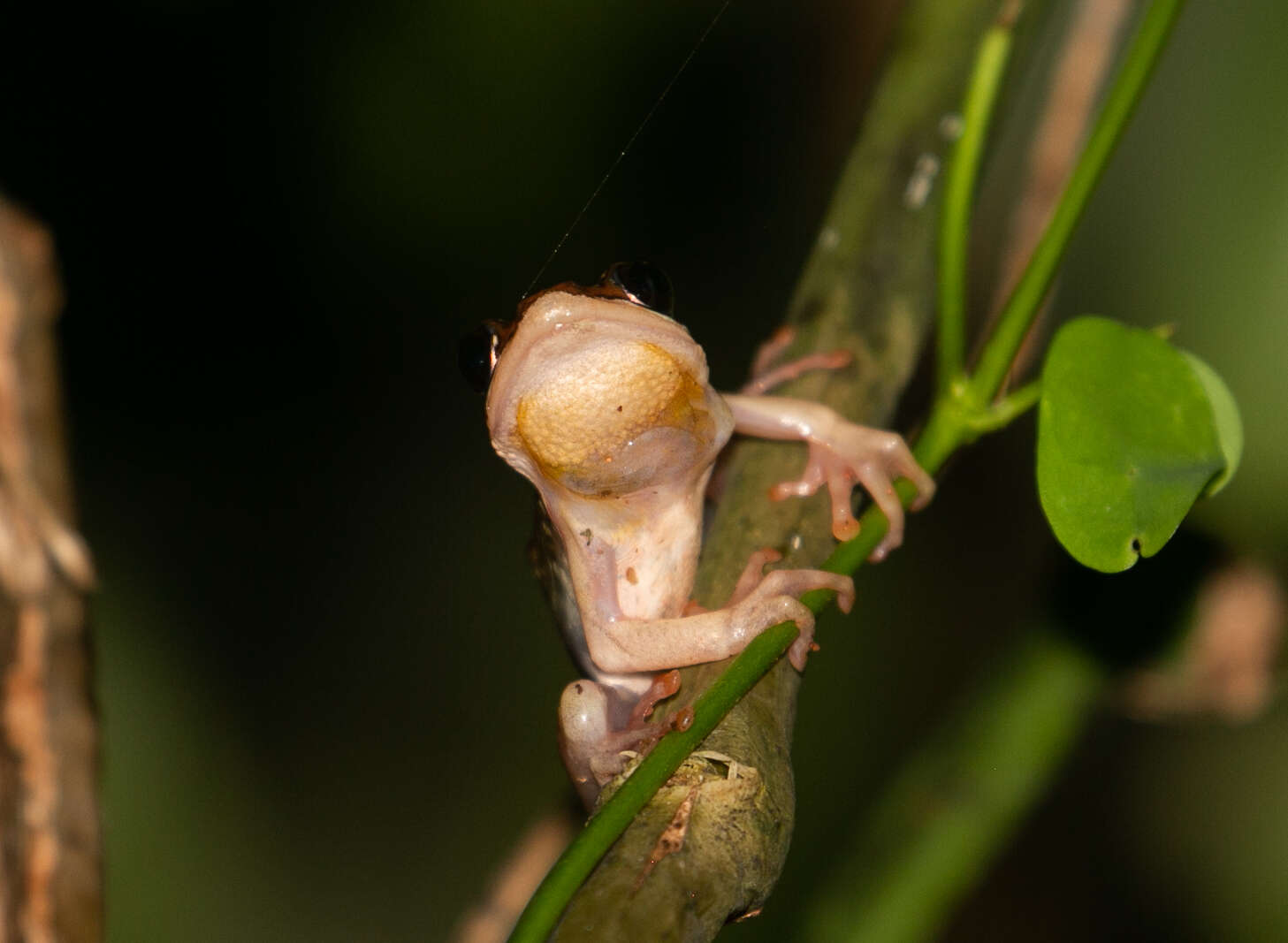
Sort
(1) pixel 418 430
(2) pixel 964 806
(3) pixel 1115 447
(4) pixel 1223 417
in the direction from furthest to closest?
1. (1) pixel 418 430
2. (2) pixel 964 806
3. (4) pixel 1223 417
4. (3) pixel 1115 447

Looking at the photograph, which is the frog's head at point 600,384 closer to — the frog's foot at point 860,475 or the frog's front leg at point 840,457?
the frog's front leg at point 840,457

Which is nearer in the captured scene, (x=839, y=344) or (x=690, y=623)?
(x=690, y=623)

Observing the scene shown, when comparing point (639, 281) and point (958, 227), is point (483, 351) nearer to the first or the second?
point (639, 281)

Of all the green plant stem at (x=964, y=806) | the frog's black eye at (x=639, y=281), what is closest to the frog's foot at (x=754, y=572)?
the frog's black eye at (x=639, y=281)

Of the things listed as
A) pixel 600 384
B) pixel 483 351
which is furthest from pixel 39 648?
pixel 600 384

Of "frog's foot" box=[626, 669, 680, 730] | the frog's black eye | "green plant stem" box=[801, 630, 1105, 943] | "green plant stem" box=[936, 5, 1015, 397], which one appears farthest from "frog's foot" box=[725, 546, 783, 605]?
"green plant stem" box=[801, 630, 1105, 943]

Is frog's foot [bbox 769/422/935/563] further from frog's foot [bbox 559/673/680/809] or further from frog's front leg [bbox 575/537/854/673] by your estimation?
frog's foot [bbox 559/673/680/809]
